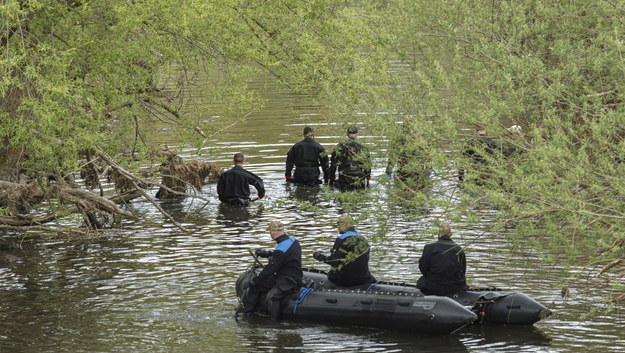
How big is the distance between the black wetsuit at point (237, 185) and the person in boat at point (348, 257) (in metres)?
7.30

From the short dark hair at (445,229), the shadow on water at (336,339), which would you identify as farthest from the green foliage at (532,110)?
the shadow on water at (336,339)

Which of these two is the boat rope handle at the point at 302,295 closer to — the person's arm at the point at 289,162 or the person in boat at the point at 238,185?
the person in boat at the point at 238,185

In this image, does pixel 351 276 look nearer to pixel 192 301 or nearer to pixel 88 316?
pixel 192 301

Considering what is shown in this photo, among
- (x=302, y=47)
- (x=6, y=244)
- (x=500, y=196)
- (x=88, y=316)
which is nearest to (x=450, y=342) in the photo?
(x=500, y=196)

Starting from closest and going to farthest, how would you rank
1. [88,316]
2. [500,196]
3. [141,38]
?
[500,196]
[88,316]
[141,38]

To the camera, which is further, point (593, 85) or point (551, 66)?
point (551, 66)

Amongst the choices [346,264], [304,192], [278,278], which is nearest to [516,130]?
[346,264]

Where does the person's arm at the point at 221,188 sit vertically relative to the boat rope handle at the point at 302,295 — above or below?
above

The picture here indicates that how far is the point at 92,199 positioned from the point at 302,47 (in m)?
5.33

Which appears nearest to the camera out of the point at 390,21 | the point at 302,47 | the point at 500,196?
the point at 500,196

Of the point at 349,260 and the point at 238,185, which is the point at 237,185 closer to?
the point at 238,185

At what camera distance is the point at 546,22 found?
12859mm

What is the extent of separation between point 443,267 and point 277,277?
251 cm

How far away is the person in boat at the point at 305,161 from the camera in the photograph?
2300cm
